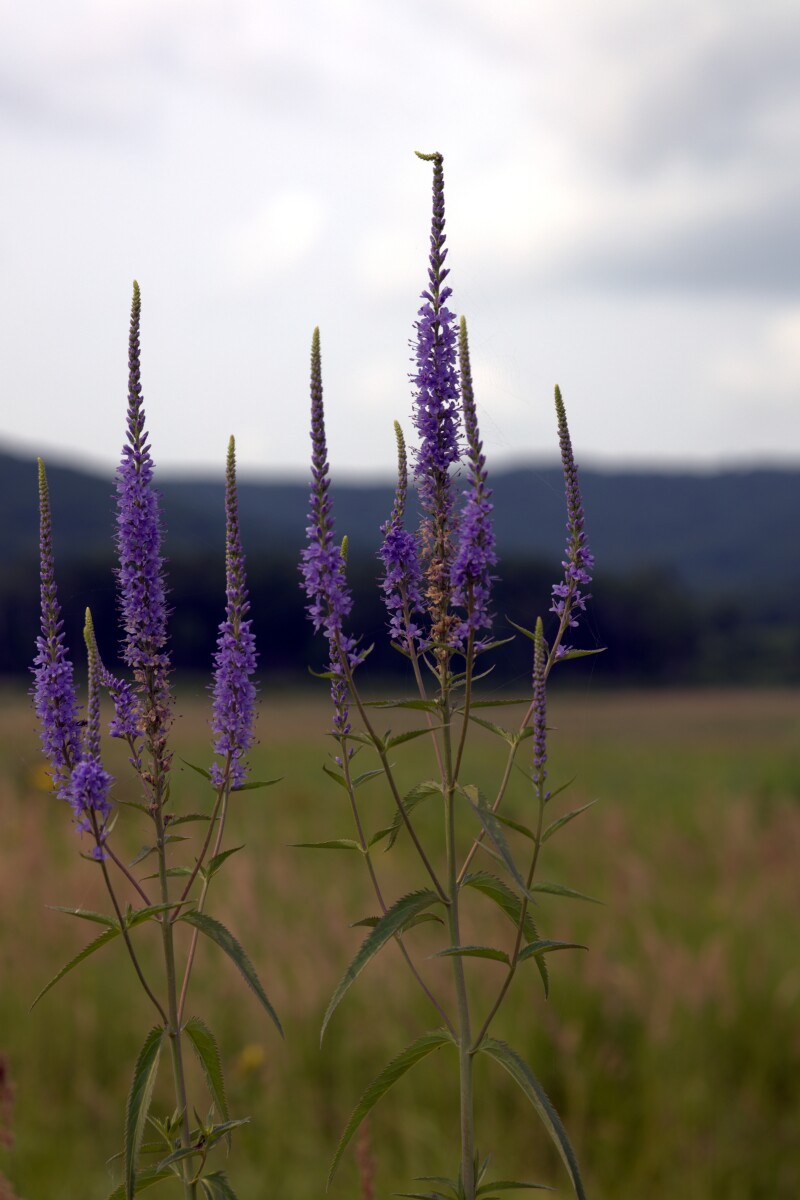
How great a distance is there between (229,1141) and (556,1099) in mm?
9659

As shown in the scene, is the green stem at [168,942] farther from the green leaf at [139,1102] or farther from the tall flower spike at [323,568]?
the tall flower spike at [323,568]

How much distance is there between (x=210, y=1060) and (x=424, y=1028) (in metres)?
10.0

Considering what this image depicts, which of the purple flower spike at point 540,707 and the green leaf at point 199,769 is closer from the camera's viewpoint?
the green leaf at point 199,769

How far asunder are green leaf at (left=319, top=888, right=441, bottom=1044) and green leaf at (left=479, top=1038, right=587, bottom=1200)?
0.36 meters

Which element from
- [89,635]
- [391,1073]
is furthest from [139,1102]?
[89,635]

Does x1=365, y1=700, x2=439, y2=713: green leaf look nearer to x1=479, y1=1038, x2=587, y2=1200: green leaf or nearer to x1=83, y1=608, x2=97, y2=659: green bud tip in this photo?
x1=83, y1=608, x2=97, y2=659: green bud tip

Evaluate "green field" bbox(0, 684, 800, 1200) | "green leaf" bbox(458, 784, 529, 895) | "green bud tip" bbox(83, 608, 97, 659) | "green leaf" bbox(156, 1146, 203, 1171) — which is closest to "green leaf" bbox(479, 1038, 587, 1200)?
"green leaf" bbox(458, 784, 529, 895)

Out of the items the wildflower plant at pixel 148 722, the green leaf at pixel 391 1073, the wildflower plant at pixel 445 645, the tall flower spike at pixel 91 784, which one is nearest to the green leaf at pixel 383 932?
the wildflower plant at pixel 445 645

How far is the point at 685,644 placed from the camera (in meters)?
102

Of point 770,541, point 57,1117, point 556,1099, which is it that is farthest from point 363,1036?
point 770,541

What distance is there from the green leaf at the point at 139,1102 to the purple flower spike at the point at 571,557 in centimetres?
145

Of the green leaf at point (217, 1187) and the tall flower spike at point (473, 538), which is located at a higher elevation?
the tall flower spike at point (473, 538)

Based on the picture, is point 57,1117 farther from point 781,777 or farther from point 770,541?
point 770,541

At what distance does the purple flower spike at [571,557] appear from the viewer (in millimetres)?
2953
